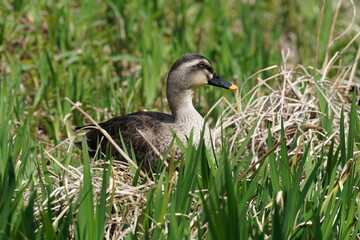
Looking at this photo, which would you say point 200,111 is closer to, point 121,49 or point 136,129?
point 136,129

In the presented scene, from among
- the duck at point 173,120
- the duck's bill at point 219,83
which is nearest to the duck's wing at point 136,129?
the duck at point 173,120

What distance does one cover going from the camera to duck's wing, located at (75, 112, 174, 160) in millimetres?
4254

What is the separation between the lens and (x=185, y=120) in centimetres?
437

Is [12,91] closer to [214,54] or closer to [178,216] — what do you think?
[214,54]

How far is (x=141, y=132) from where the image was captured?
13.4 ft

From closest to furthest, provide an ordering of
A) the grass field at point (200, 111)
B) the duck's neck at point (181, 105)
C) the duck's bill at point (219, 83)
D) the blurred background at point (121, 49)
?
the grass field at point (200, 111), the duck's neck at point (181, 105), the duck's bill at point (219, 83), the blurred background at point (121, 49)

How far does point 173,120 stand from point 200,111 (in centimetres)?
81

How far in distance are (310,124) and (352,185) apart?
1.03 meters

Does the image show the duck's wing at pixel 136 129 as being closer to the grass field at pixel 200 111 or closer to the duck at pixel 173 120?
the duck at pixel 173 120

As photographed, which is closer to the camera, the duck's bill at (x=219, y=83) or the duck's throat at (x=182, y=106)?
the duck's throat at (x=182, y=106)

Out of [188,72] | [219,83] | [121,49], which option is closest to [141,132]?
[188,72]

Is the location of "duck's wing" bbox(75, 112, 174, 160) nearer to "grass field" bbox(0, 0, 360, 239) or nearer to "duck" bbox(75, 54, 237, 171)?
"duck" bbox(75, 54, 237, 171)

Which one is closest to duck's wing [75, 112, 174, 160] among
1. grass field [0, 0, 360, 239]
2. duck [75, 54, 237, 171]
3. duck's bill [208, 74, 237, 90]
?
duck [75, 54, 237, 171]

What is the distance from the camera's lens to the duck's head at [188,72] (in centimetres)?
445
